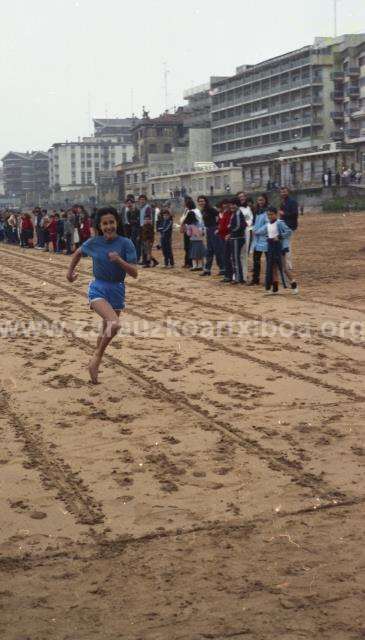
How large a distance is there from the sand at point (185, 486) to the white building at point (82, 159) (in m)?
151

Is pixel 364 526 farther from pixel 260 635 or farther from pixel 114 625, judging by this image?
pixel 114 625

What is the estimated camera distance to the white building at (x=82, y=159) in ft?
516

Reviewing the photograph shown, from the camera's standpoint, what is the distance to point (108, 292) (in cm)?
792

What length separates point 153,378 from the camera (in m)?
8.12

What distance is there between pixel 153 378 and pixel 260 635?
16.1ft

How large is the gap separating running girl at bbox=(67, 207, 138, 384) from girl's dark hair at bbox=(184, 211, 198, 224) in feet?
35.7

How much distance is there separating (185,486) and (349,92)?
76805 millimetres

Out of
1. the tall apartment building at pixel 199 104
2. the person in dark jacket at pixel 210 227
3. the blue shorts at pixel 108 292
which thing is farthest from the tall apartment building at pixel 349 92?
the blue shorts at pixel 108 292

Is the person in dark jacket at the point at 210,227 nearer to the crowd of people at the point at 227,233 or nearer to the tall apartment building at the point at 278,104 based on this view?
the crowd of people at the point at 227,233

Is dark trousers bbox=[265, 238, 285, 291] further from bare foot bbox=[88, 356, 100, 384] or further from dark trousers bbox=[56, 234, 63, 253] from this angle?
dark trousers bbox=[56, 234, 63, 253]

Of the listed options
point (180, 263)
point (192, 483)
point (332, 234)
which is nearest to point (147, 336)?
point (192, 483)

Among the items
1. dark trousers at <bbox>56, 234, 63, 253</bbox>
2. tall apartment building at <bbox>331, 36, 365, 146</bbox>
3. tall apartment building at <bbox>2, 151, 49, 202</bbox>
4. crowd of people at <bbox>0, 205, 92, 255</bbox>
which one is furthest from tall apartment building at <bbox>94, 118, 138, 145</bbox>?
dark trousers at <bbox>56, 234, 63, 253</bbox>

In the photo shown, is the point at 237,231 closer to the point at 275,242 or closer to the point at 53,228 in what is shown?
the point at 275,242

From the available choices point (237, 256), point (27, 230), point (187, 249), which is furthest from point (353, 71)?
point (237, 256)
